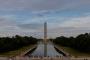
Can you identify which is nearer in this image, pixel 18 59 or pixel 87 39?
pixel 18 59

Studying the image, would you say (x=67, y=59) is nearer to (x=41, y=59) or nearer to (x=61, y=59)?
(x=61, y=59)

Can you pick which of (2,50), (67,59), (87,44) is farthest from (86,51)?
(67,59)

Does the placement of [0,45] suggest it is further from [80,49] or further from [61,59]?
[61,59]

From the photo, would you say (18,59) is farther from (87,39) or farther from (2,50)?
(87,39)

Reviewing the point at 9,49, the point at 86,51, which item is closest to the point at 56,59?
the point at 86,51

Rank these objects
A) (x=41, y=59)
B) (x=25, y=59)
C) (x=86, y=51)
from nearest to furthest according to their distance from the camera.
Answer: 1. (x=25, y=59)
2. (x=41, y=59)
3. (x=86, y=51)

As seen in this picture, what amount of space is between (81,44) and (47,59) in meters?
25.5

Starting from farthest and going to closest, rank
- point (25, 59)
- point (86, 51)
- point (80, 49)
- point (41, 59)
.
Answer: point (80, 49), point (86, 51), point (41, 59), point (25, 59)

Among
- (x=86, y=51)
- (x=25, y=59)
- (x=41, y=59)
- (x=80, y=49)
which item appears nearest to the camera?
(x=25, y=59)

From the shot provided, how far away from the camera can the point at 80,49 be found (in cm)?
6244

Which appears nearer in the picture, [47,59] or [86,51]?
[47,59]

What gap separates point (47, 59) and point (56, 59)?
1.14 m

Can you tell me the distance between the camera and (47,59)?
37781mm

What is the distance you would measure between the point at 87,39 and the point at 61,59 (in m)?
25.5
